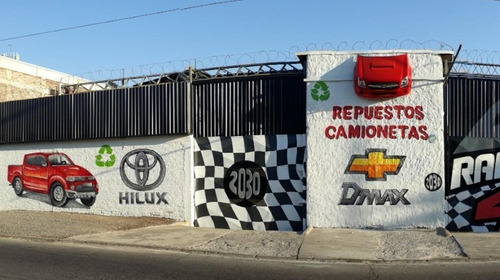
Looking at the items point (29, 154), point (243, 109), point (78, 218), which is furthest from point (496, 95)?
point (29, 154)

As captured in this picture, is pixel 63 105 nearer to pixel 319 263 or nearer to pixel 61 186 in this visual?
pixel 61 186

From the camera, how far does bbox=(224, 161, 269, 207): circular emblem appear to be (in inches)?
530

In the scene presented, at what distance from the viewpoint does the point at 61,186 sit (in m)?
16.3

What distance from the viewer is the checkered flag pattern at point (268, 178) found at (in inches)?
514

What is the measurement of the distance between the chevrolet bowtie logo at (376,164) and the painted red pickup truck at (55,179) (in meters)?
8.46

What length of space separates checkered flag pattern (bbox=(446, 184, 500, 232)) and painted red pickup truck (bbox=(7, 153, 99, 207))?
1063 centimetres

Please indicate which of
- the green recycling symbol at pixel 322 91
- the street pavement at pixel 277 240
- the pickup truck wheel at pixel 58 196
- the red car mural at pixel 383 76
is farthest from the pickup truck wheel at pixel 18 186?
the red car mural at pixel 383 76

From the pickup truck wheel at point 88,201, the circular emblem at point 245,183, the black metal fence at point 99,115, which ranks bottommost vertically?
the pickup truck wheel at point 88,201

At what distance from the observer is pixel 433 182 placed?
12164 millimetres

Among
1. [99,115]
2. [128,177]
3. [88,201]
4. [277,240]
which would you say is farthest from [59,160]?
[277,240]

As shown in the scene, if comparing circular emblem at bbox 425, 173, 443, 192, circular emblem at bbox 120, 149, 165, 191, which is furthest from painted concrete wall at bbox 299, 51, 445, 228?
circular emblem at bbox 120, 149, 165, 191

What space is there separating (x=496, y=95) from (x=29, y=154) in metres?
15.2

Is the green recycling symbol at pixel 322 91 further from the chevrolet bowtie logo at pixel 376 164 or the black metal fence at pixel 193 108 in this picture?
the chevrolet bowtie logo at pixel 376 164

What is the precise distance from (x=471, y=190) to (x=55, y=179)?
42.7 feet
